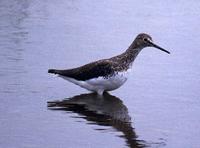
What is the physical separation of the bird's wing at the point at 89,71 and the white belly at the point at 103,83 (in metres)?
0.08

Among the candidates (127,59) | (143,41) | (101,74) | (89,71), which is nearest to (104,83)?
(101,74)

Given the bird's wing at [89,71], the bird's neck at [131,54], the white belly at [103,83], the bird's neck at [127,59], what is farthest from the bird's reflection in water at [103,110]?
the bird's neck at [131,54]

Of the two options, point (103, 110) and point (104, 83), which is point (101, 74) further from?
point (103, 110)

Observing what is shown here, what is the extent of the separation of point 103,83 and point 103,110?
732mm

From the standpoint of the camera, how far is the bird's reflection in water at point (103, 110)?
1130cm

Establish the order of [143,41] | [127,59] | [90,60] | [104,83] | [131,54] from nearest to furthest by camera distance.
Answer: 1. [104,83]
2. [127,59]
3. [131,54]
4. [143,41]
5. [90,60]

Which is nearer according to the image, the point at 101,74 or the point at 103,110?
the point at 103,110

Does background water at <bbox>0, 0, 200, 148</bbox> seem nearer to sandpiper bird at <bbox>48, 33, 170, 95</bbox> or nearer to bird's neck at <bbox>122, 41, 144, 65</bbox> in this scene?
sandpiper bird at <bbox>48, 33, 170, 95</bbox>

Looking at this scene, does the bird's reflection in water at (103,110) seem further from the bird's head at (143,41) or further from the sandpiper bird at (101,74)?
the bird's head at (143,41)

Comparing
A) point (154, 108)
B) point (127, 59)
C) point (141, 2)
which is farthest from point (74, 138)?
point (141, 2)

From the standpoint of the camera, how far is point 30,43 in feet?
52.7

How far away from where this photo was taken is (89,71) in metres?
13.1

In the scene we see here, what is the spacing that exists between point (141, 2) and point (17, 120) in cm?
1065

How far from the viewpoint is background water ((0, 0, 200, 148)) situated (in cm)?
1088
